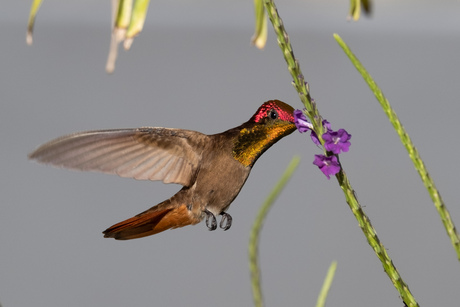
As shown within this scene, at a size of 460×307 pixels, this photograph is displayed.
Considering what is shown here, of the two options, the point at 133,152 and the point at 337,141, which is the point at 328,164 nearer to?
the point at 337,141

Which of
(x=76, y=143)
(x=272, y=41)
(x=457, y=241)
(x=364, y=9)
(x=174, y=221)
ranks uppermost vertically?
(x=272, y=41)

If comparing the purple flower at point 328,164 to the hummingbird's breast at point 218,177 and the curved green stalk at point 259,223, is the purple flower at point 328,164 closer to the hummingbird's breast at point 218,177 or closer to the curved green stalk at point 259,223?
the hummingbird's breast at point 218,177

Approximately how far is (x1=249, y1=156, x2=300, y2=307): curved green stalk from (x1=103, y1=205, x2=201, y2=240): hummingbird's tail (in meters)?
0.17

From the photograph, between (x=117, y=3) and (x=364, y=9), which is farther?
(x=364, y=9)

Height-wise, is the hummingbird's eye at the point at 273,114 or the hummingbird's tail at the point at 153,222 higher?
the hummingbird's eye at the point at 273,114

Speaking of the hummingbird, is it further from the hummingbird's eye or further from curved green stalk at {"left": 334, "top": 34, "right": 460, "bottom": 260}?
curved green stalk at {"left": 334, "top": 34, "right": 460, "bottom": 260}

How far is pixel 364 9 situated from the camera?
3.91 feet

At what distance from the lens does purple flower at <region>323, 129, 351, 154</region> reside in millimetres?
676

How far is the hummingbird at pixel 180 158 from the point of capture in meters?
0.73

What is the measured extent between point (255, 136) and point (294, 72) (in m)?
0.12

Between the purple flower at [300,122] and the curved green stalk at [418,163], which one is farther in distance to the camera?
the curved green stalk at [418,163]

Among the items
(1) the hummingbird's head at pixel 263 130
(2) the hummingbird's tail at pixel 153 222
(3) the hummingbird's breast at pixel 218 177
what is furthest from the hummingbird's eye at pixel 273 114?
(2) the hummingbird's tail at pixel 153 222

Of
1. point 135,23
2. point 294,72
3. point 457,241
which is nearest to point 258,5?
point 135,23

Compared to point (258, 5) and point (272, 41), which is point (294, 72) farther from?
point (272, 41)
